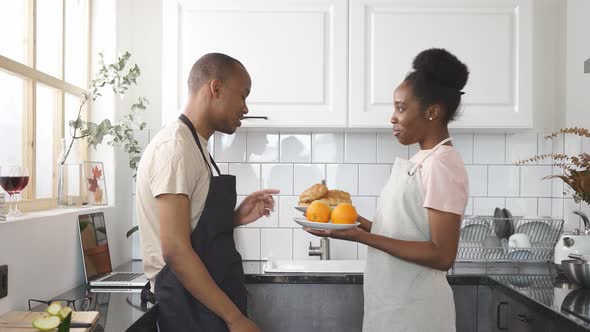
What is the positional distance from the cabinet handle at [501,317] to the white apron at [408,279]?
506 mm

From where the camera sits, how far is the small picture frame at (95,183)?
242 centimetres

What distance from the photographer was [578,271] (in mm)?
2156

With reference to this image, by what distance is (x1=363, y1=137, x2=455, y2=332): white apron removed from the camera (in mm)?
1797

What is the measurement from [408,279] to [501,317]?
0.66 m

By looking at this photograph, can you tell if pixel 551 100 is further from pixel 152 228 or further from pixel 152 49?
pixel 152 228

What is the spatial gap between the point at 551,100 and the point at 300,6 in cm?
132

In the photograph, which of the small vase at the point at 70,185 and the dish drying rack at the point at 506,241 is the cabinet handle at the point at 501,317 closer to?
the dish drying rack at the point at 506,241

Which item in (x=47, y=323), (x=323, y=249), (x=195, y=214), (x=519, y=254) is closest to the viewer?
(x=47, y=323)

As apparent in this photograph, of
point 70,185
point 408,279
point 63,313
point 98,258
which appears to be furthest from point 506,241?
point 63,313

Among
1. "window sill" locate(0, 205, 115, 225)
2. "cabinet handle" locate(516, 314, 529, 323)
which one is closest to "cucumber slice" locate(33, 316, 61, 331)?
"window sill" locate(0, 205, 115, 225)

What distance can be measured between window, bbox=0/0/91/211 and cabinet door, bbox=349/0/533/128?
1165mm

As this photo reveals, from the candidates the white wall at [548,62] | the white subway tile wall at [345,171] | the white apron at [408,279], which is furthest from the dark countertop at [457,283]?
the white wall at [548,62]

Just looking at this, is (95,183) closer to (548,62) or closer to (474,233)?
(474,233)

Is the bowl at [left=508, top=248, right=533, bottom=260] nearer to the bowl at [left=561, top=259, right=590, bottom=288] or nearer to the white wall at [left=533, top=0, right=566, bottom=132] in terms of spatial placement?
the bowl at [left=561, top=259, right=590, bottom=288]
